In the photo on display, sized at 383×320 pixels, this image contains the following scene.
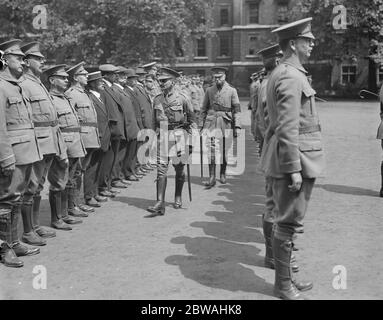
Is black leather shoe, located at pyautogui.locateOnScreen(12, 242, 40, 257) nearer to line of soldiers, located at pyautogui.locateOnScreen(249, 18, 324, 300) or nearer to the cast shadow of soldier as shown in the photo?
the cast shadow of soldier

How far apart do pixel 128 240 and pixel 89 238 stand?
1.76ft

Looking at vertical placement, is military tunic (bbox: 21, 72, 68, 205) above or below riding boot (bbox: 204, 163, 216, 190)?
above

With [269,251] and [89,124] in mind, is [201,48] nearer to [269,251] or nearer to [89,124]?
[89,124]

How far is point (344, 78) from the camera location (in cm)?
5000

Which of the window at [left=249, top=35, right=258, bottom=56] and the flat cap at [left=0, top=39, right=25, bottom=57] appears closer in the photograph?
the flat cap at [left=0, top=39, right=25, bottom=57]

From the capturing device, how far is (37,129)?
6430 millimetres

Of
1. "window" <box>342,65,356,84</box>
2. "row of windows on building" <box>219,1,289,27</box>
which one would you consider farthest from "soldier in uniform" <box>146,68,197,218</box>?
"window" <box>342,65,356,84</box>

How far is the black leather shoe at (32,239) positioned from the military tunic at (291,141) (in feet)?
10.3

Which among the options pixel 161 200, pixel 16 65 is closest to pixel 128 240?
pixel 161 200

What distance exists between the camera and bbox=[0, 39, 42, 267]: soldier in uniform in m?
5.64

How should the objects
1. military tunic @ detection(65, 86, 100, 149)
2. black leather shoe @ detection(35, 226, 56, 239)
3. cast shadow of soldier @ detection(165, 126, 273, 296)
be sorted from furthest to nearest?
military tunic @ detection(65, 86, 100, 149), black leather shoe @ detection(35, 226, 56, 239), cast shadow of soldier @ detection(165, 126, 273, 296)

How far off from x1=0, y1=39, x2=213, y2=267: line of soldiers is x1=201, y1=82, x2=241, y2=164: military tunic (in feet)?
5.03

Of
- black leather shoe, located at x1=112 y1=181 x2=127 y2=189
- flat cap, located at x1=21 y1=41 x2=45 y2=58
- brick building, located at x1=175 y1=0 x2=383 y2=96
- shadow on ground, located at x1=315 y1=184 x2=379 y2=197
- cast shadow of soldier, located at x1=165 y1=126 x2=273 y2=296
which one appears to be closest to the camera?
cast shadow of soldier, located at x1=165 y1=126 x2=273 y2=296
